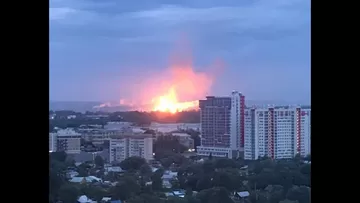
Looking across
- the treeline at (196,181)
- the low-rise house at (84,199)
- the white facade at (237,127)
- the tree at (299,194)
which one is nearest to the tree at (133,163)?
the treeline at (196,181)

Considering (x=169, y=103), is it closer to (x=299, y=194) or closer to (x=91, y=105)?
(x=91, y=105)

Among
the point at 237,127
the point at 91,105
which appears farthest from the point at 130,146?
Result: the point at 237,127

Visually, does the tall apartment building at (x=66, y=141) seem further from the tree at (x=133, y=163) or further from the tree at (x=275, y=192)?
the tree at (x=275, y=192)

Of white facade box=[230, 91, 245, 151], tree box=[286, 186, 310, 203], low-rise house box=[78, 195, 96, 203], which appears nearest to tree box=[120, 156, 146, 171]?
low-rise house box=[78, 195, 96, 203]

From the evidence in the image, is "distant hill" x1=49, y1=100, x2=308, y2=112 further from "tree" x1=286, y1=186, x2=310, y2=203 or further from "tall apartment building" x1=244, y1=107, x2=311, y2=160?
"tree" x1=286, y1=186, x2=310, y2=203

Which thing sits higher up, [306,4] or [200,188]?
[306,4]
